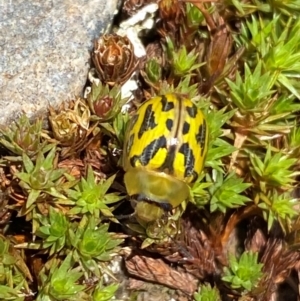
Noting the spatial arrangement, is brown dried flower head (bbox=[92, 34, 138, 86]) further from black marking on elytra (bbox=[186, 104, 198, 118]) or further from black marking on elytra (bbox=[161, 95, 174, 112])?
black marking on elytra (bbox=[186, 104, 198, 118])

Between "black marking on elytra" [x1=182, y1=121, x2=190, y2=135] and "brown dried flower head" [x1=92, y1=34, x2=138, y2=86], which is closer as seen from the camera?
"black marking on elytra" [x1=182, y1=121, x2=190, y2=135]

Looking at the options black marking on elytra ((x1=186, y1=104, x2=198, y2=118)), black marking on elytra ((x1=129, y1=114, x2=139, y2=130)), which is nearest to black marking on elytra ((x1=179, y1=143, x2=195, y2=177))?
black marking on elytra ((x1=186, y1=104, x2=198, y2=118))

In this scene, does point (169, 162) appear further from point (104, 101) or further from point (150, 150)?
point (104, 101)

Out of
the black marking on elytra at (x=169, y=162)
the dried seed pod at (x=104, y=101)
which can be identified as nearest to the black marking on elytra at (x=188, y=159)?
the black marking on elytra at (x=169, y=162)

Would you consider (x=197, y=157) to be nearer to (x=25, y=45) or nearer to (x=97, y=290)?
(x=97, y=290)

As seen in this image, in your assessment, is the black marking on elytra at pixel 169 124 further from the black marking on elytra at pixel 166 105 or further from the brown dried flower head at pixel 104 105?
the brown dried flower head at pixel 104 105

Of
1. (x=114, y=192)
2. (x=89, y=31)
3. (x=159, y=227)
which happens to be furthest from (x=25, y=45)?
(x=159, y=227)
